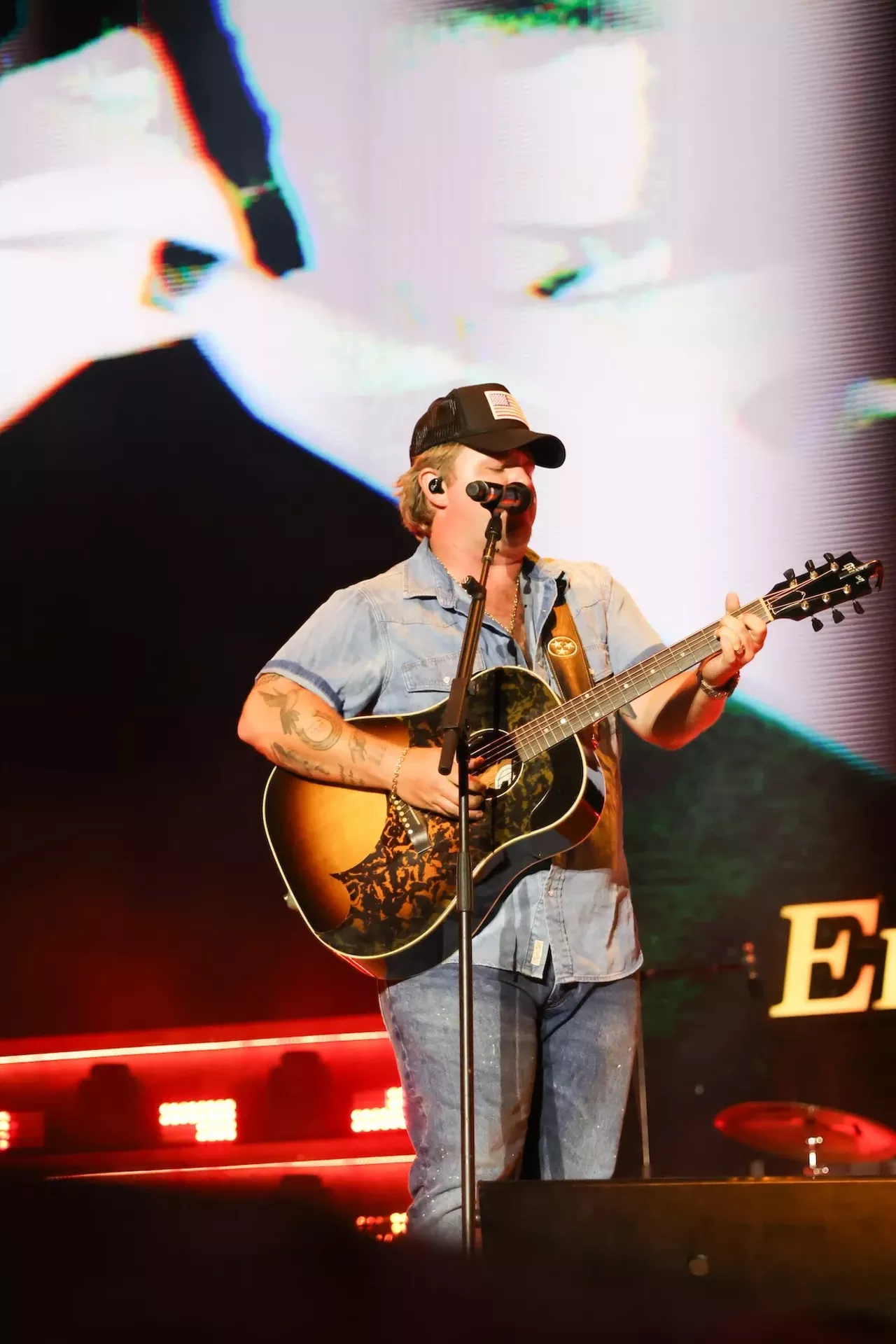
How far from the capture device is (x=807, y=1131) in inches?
183

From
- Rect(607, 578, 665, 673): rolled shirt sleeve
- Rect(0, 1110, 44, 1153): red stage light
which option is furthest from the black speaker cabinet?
Rect(0, 1110, 44, 1153): red stage light

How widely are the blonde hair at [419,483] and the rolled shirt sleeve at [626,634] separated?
493 millimetres

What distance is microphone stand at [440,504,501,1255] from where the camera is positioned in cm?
254

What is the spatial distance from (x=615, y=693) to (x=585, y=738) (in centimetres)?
13

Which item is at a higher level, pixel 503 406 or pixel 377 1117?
pixel 503 406

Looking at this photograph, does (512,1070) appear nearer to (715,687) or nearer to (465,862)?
(465,862)

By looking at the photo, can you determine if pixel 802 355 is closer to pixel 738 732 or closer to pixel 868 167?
pixel 868 167

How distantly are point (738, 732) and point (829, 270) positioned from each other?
178 cm

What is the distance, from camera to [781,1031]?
5199 millimetres

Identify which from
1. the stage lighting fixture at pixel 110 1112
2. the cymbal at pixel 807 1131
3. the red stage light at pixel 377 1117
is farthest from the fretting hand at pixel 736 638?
the stage lighting fixture at pixel 110 1112

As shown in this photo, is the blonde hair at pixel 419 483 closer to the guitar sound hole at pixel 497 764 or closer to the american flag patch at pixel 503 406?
the american flag patch at pixel 503 406

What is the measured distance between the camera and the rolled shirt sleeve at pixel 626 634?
10.9ft

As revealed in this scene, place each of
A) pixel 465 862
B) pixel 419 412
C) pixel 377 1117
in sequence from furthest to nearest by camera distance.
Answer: pixel 377 1117
pixel 419 412
pixel 465 862

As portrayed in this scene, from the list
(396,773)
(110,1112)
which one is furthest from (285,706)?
(110,1112)
